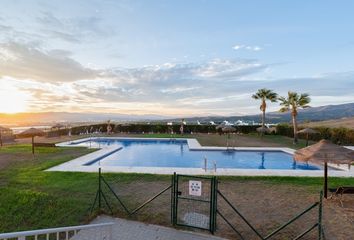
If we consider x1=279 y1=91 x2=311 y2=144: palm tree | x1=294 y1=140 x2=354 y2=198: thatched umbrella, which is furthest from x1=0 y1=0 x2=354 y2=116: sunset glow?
x1=294 y1=140 x2=354 y2=198: thatched umbrella

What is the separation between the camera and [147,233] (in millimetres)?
6715

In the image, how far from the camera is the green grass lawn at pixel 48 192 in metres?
7.80

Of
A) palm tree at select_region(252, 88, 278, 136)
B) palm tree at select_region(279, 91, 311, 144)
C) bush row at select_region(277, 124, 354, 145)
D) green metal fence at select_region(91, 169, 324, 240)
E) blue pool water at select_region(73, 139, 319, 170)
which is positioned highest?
palm tree at select_region(252, 88, 278, 136)

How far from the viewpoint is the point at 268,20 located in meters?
19.5

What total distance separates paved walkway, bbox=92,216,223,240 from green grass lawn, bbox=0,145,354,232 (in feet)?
4.42

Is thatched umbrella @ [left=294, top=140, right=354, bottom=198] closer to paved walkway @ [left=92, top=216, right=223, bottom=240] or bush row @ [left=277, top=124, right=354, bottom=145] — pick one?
paved walkway @ [left=92, top=216, right=223, bottom=240]

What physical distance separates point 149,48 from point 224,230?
65.2 ft

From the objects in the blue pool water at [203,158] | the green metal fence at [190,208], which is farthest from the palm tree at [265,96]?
the green metal fence at [190,208]

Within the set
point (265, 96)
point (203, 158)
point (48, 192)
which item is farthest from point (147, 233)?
point (265, 96)

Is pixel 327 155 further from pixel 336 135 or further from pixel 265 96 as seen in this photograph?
Answer: pixel 265 96

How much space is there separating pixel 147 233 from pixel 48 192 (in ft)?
16.3

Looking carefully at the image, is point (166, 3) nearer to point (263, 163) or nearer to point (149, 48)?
point (149, 48)

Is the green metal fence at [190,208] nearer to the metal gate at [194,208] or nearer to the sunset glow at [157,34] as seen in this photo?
the metal gate at [194,208]

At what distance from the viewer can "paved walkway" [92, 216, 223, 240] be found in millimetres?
6501
